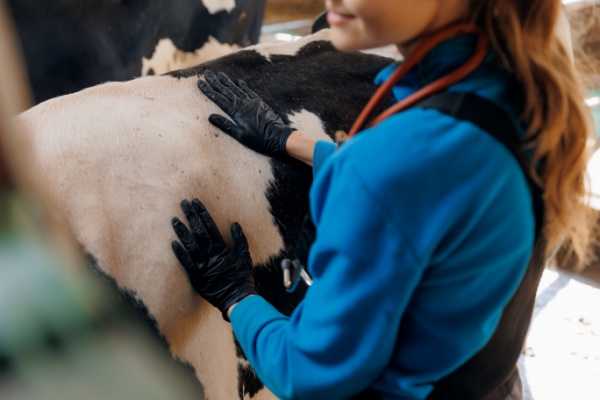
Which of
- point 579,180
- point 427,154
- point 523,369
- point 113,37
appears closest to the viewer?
point 427,154

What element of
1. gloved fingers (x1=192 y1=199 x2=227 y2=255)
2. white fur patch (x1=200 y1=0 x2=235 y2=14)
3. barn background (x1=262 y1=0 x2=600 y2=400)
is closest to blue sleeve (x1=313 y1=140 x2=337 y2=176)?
gloved fingers (x1=192 y1=199 x2=227 y2=255)

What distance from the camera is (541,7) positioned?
0.55 metres

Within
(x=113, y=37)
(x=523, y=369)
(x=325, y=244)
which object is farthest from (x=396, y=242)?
(x=113, y=37)

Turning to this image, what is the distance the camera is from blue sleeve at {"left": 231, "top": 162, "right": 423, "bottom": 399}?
52 cm

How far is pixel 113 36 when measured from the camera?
6.23 feet

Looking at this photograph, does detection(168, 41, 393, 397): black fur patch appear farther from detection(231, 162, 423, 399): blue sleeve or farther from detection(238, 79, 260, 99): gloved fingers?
detection(231, 162, 423, 399): blue sleeve

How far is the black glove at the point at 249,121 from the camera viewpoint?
956 millimetres

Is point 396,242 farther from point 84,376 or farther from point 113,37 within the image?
point 113,37

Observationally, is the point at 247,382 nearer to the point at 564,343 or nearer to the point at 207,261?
the point at 207,261

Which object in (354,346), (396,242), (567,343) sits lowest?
(567,343)

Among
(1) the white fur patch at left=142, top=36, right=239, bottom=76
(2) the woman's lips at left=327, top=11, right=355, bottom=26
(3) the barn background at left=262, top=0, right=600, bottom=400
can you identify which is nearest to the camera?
(2) the woman's lips at left=327, top=11, right=355, bottom=26

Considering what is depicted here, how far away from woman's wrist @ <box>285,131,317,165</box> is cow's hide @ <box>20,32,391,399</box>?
0.09 feet

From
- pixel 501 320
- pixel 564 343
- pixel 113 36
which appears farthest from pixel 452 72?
pixel 113 36

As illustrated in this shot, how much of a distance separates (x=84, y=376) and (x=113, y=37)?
1411mm
